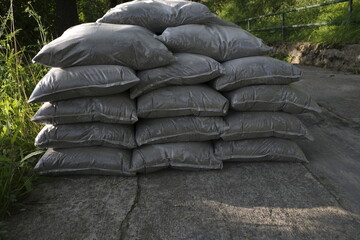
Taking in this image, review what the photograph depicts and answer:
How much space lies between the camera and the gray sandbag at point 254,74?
2.05 metres

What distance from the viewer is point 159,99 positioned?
197 centimetres

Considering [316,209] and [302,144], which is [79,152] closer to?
[316,209]

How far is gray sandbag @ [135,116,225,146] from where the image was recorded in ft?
6.47

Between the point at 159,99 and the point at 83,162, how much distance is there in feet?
2.14

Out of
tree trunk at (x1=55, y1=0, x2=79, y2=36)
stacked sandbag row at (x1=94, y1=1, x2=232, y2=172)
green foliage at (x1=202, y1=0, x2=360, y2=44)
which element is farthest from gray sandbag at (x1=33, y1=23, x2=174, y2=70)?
green foliage at (x1=202, y1=0, x2=360, y2=44)

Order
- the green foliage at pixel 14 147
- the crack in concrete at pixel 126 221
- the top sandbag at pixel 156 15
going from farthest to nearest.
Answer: the top sandbag at pixel 156 15, the green foliage at pixel 14 147, the crack in concrete at pixel 126 221

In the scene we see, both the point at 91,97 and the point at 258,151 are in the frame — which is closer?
the point at 91,97

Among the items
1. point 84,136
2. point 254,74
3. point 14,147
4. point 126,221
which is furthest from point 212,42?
point 14,147

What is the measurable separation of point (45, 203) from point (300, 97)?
1.84 m

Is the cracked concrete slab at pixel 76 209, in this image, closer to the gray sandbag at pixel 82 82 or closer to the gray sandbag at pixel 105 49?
the gray sandbag at pixel 82 82

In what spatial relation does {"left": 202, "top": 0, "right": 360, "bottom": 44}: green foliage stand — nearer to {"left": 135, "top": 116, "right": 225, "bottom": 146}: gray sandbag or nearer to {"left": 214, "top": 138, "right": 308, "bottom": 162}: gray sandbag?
{"left": 214, "top": 138, "right": 308, "bottom": 162}: gray sandbag

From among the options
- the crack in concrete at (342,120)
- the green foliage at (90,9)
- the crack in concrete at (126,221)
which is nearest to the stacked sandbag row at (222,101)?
the crack in concrete at (126,221)

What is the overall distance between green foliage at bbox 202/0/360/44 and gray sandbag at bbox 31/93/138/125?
4.88 metres

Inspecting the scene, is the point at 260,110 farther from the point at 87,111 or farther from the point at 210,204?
the point at 87,111
